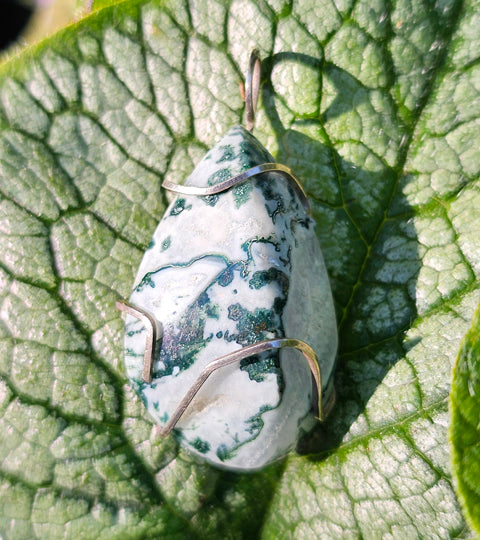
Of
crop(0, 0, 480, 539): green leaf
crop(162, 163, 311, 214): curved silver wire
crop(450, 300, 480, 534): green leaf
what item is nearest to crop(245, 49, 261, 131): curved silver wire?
crop(0, 0, 480, 539): green leaf

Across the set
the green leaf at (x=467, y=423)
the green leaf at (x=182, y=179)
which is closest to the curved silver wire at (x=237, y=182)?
the green leaf at (x=182, y=179)

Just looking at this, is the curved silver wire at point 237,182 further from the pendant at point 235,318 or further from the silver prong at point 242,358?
the silver prong at point 242,358

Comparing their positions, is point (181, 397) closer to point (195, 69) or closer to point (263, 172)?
point (263, 172)

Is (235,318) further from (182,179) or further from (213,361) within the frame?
(182,179)

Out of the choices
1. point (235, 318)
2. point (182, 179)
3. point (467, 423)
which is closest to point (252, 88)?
point (182, 179)

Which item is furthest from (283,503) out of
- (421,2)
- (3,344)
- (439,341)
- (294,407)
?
(421,2)

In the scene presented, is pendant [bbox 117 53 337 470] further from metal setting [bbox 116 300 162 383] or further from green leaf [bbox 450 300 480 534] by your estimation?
green leaf [bbox 450 300 480 534]
